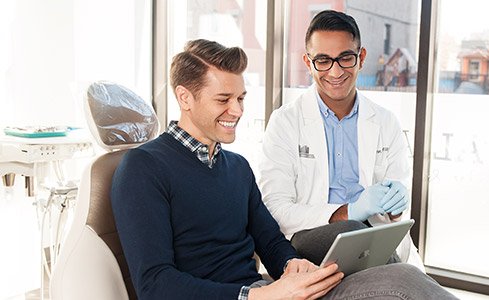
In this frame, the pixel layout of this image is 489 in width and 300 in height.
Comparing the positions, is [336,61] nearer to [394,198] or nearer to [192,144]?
[394,198]

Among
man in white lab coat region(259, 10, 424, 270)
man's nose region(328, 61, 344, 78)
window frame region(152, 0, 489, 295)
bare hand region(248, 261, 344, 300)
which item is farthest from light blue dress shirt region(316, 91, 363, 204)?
window frame region(152, 0, 489, 295)

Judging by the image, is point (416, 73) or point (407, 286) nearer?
point (407, 286)

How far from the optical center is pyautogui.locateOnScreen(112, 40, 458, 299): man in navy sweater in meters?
1.28

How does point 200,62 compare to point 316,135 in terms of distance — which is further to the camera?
point 316,135

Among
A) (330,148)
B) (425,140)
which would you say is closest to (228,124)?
(330,148)

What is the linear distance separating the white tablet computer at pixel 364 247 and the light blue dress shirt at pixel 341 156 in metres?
0.45

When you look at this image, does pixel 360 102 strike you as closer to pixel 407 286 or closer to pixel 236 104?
pixel 236 104

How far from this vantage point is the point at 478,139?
9.71ft

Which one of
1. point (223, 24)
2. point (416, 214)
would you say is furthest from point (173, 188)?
point (223, 24)

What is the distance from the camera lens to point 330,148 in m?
1.96

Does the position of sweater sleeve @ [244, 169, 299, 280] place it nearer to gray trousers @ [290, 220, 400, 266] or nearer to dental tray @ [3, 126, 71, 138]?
gray trousers @ [290, 220, 400, 266]

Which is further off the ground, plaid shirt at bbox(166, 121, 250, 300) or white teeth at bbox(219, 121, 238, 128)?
white teeth at bbox(219, 121, 238, 128)

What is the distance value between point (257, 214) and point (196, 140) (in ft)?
0.95

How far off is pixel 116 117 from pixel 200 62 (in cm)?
26
